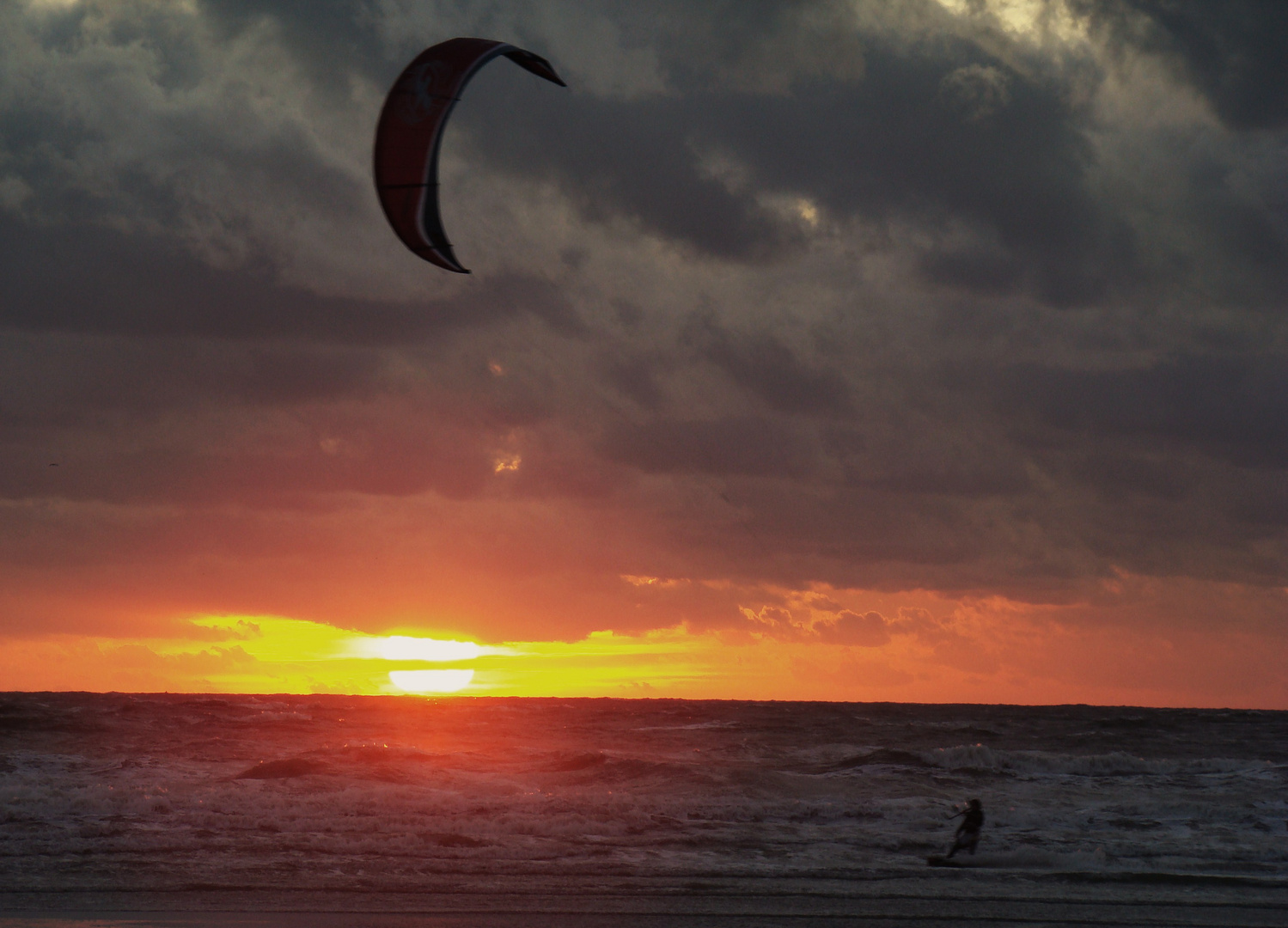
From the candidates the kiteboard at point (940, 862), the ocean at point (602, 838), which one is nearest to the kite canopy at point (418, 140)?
the ocean at point (602, 838)

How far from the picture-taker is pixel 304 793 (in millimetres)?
22516

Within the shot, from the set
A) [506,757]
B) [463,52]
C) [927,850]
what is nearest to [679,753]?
[506,757]

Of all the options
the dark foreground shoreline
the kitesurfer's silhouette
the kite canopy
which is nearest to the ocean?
the dark foreground shoreline

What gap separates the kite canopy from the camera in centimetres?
1448

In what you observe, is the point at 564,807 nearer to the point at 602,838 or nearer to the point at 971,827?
the point at 602,838

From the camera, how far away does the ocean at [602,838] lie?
1248 centimetres

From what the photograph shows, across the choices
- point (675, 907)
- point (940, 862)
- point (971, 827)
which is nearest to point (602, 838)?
point (940, 862)

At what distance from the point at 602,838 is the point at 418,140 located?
11.0 metres

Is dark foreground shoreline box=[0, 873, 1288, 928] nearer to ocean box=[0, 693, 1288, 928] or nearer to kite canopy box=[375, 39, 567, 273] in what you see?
ocean box=[0, 693, 1288, 928]

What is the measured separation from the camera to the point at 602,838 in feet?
59.0

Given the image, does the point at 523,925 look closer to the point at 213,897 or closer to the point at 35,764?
the point at 213,897

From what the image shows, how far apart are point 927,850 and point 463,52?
1367cm

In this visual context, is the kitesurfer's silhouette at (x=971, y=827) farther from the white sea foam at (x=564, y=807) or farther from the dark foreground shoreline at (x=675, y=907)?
the dark foreground shoreline at (x=675, y=907)

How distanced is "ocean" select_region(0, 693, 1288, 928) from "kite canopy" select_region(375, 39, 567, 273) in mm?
8055
